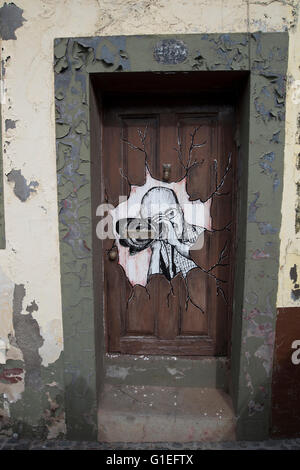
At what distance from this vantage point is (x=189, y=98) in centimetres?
235

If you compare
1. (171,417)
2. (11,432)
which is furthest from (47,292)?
(171,417)

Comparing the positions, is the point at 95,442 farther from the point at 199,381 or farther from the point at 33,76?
the point at 33,76

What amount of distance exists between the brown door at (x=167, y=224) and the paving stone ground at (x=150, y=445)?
638 mm

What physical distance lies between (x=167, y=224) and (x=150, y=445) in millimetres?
1663

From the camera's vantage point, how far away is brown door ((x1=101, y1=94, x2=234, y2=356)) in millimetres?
2365

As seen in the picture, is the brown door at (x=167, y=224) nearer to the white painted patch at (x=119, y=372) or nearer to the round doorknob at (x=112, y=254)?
the round doorknob at (x=112, y=254)

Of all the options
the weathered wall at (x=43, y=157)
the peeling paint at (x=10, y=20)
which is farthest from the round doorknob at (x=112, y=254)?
the peeling paint at (x=10, y=20)

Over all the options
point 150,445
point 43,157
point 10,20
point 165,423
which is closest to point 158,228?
point 43,157

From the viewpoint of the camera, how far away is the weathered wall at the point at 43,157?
78.4 inches

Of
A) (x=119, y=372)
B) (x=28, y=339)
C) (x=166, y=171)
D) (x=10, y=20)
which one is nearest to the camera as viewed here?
(x=10, y=20)

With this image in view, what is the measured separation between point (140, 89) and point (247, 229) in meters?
1.30

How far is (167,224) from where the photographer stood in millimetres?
2443

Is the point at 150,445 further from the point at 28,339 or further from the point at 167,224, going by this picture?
the point at 167,224

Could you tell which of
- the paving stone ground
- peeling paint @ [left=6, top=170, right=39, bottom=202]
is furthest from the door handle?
the paving stone ground
